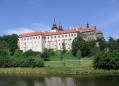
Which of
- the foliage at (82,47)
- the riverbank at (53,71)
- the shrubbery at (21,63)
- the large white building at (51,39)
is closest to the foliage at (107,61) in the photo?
the riverbank at (53,71)

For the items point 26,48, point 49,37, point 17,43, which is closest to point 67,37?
point 49,37

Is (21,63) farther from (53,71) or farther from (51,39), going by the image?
(51,39)

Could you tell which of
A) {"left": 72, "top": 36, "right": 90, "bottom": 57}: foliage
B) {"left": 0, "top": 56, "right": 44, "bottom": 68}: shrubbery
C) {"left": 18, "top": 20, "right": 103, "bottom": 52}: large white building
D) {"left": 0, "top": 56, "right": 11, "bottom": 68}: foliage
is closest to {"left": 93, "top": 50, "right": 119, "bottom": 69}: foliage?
{"left": 0, "top": 56, "right": 44, "bottom": 68}: shrubbery

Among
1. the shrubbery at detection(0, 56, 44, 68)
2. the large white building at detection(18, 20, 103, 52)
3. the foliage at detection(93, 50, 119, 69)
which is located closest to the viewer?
the foliage at detection(93, 50, 119, 69)

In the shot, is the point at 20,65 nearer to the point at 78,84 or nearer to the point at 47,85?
the point at 47,85

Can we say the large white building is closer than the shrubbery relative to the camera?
No

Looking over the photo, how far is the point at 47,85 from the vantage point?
18.7 meters

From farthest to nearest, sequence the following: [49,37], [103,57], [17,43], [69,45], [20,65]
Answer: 1. [17,43]
2. [49,37]
3. [69,45]
4. [20,65]
5. [103,57]

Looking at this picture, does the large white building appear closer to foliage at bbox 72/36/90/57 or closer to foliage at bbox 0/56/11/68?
foliage at bbox 72/36/90/57

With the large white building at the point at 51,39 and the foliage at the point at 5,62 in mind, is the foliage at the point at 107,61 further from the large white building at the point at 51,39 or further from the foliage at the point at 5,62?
the large white building at the point at 51,39

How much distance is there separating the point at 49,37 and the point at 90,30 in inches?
886

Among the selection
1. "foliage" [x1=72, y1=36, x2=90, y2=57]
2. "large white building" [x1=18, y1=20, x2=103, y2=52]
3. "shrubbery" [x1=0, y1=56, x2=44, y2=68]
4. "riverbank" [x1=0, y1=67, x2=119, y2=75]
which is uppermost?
"large white building" [x1=18, y1=20, x2=103, y2=52]

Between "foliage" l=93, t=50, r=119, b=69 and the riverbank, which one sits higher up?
"foliage" l=93, t=50, r=119, b=69

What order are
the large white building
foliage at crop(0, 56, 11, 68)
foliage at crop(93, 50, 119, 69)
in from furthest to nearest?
the large white building < foliage at crop(0, 56, 11, 68) < foliage at crop(93, 50, 119, 69)
